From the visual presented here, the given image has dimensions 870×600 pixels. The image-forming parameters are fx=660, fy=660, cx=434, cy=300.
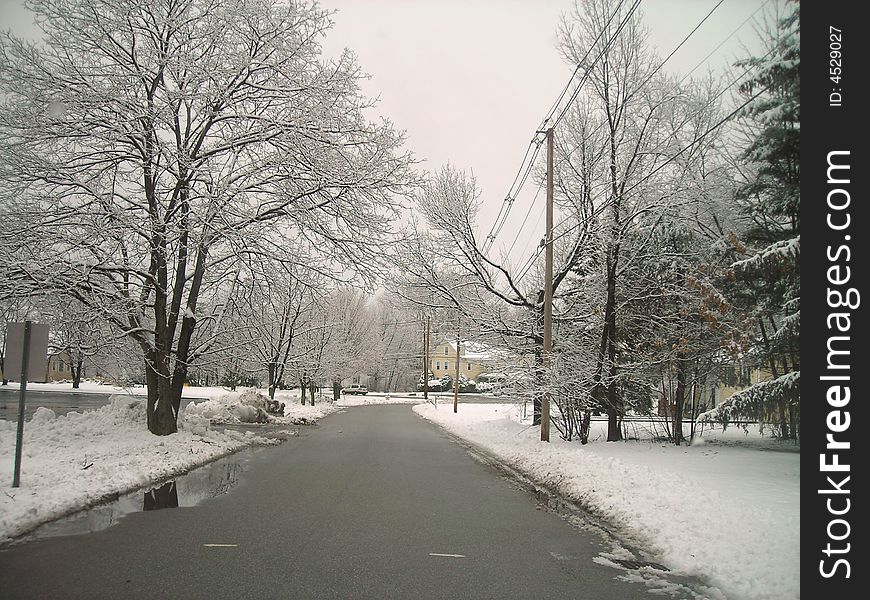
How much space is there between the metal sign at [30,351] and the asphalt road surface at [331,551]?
101 inches

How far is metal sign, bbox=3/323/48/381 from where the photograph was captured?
8.98 m

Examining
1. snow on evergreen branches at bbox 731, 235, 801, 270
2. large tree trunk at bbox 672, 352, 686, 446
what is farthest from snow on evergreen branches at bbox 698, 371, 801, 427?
large tree trunk at bbox 672, 352, 686, 446

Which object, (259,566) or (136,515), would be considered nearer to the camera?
(259,566)

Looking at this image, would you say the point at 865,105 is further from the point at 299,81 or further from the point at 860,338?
the point at 299,81

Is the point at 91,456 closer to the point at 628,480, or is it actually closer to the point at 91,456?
the point at 91,456

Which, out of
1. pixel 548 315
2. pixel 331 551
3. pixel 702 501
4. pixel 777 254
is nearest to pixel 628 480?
pixel 702 501

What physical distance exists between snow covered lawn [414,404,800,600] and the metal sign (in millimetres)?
8007

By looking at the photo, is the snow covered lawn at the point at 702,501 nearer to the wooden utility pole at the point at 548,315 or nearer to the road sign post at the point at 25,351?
the wooden utility pole at the point at 548,315

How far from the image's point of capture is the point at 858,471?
4613 millimetres

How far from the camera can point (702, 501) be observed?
8.56 meters

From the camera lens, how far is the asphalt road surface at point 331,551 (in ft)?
18.1

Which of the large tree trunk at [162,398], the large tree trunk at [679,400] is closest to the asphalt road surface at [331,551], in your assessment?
the large tree trunk at [162,398]

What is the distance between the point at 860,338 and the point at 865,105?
1.72 metres

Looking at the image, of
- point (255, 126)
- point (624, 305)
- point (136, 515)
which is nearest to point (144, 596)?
point (136, 515)
